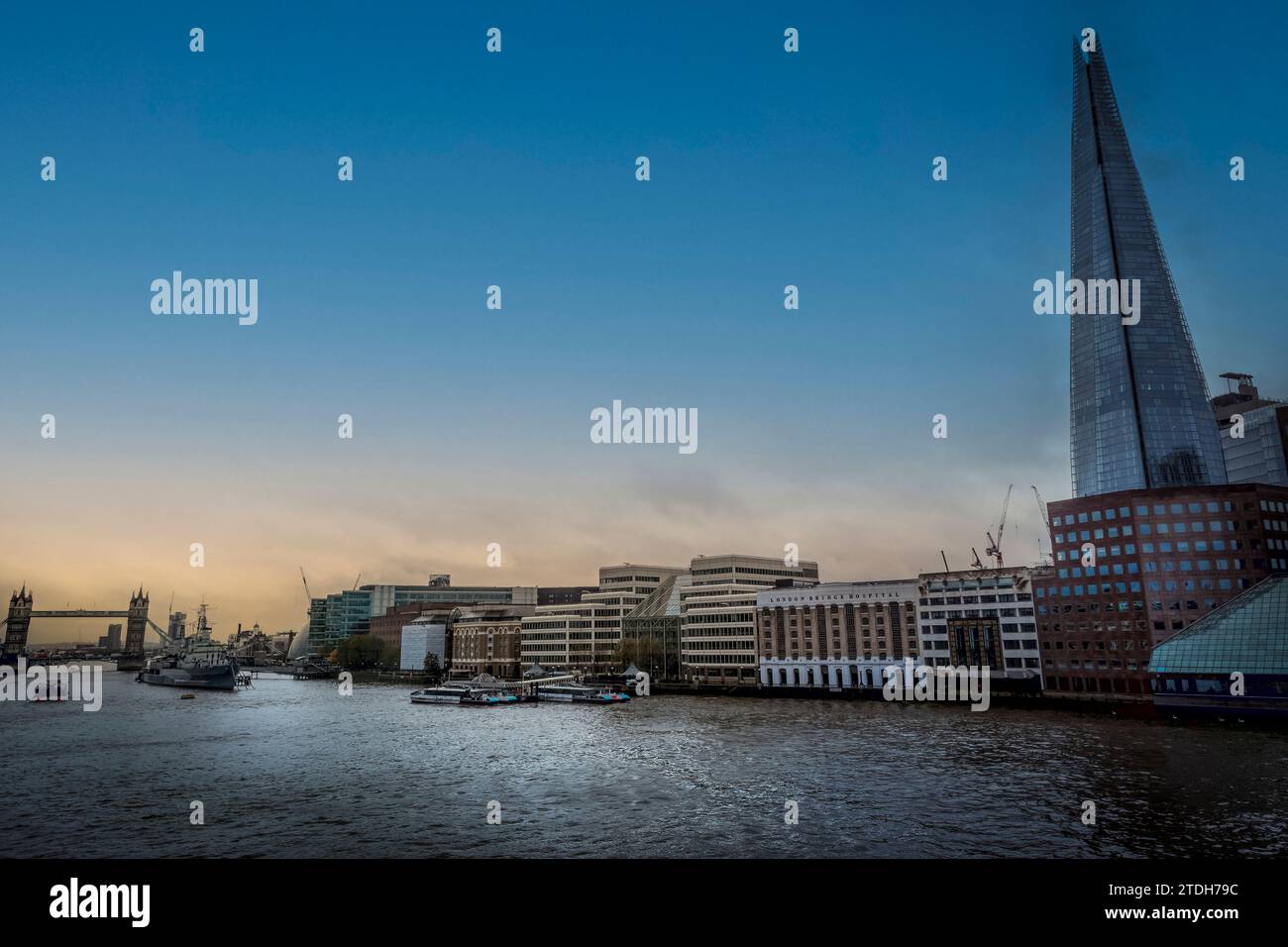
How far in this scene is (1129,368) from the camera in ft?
537

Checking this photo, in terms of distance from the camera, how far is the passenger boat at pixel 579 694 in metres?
129

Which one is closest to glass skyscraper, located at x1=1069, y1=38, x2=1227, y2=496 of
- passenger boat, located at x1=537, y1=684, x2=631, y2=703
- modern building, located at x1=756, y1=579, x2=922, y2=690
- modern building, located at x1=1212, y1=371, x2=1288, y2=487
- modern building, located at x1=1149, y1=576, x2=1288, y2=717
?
modern building, located at x1=1212, y1=371, x2=1288, y2=487

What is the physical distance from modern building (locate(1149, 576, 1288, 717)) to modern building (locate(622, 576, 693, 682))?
90577 mm

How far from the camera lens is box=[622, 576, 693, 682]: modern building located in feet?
546

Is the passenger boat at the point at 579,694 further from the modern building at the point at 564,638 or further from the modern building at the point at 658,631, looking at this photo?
the modern building at the point at 564,638

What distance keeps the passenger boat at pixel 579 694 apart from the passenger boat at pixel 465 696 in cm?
739

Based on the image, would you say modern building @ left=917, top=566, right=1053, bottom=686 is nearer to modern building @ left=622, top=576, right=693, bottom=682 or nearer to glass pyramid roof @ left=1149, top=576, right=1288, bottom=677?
→ glass pyramid roof @ left=1149, top=576, right=1288, bottom=677

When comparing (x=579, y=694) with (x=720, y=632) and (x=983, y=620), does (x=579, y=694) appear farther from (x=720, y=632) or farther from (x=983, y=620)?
(x=983, y=620)

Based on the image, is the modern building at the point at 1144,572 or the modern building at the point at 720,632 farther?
the modern building at the point at 720,632

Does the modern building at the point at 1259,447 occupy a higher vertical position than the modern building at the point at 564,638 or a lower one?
higher

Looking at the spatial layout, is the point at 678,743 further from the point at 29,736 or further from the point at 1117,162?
the point at 1117,162
